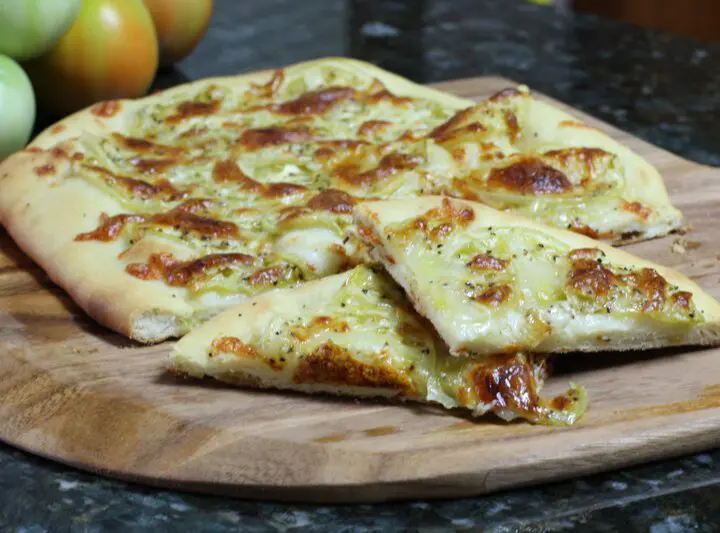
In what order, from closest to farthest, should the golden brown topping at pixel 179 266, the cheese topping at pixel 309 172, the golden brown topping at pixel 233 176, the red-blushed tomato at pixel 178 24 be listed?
the golden brown topping at pixel 179 266
the cheese topping at pixel 309 172
the golden brown topping at pixel 233 176
the red-blushed tomato at pixel 178 24

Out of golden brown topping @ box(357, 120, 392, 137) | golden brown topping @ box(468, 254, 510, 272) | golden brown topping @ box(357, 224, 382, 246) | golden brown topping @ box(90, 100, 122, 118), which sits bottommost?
golden brown topping @ box(90, 100, 122, 118)

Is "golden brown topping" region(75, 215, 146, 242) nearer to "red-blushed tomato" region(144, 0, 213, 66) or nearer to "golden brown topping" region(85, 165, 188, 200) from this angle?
"golden brown topping" region(85, 165, 188, 200)

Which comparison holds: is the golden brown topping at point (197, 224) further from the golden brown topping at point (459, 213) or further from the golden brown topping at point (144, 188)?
the golden brown topping at point (459, 213)

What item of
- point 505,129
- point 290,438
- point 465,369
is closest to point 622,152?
point 505,129

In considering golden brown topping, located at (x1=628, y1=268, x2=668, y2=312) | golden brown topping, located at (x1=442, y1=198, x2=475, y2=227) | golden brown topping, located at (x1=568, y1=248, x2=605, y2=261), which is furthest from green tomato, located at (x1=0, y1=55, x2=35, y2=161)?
golden brown topping, located at (x1=628, y1=268, x2=668, y2=312)

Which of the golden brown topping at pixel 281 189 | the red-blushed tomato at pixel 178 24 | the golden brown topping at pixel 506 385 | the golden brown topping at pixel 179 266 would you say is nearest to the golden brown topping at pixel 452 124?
the golden brown topping at pixel 281 189
